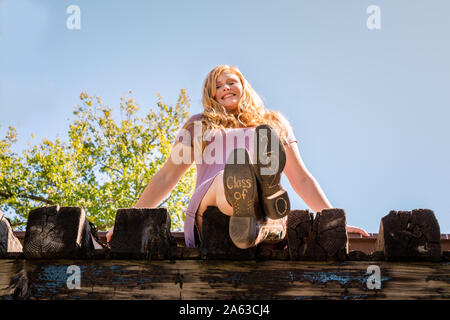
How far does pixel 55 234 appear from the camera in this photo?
1.88m

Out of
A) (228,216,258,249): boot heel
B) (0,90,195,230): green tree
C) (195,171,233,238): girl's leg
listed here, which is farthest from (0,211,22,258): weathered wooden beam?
(0,90,195,230): green tree

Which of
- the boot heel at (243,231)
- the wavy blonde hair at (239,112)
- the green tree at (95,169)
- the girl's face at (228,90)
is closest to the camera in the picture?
the boot heel at (243,231)

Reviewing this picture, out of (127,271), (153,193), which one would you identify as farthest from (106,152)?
(127,271)

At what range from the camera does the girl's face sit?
318 centimetres

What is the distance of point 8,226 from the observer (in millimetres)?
2039

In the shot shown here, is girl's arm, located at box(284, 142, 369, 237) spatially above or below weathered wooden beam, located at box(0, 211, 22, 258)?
above

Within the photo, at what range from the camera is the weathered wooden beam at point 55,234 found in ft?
6.14

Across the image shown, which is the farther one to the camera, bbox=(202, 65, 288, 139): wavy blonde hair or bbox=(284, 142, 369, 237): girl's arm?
bbox=(202, 65, 288, 139): wavy blonde hair

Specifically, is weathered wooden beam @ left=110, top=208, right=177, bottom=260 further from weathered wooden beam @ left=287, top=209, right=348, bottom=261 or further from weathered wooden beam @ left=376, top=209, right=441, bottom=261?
weathered wooden beam @ left=376, top=209, right=441, bottom=261

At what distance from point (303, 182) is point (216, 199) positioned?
111 centimetres

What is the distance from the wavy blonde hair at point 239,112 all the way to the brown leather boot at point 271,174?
112 centimetres

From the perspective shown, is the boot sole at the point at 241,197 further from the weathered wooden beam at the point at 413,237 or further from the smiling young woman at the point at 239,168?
the weathered wooden beam at the point at 413,237

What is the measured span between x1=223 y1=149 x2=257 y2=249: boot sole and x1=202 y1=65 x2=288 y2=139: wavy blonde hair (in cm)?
116

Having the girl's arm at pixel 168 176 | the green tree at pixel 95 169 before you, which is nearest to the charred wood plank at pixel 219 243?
the girl's arm at pixel 168 176
